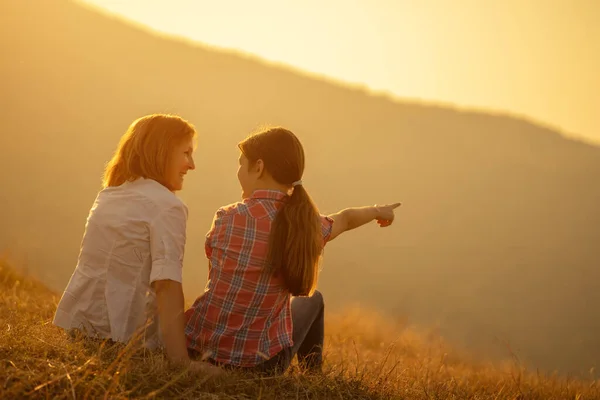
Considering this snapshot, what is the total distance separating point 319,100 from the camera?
73.8 feet

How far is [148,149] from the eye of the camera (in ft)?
10.8

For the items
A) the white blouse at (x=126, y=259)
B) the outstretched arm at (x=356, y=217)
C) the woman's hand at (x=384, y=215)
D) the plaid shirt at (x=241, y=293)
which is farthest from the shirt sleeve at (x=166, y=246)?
the woman's hand at (x=384, y=215)

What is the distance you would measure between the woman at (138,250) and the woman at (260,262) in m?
0.23

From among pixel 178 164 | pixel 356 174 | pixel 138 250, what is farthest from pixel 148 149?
pixel 356 174

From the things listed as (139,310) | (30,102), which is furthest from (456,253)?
(139,310)

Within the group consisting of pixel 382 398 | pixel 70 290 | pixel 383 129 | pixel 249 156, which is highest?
pixel 383 129

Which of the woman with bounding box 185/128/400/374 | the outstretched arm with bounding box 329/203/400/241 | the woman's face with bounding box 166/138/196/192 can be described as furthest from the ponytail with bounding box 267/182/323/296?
the woman's face with bounding box 166/138/196/192

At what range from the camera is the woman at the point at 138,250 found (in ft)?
10.2

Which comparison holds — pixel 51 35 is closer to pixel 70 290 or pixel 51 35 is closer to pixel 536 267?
pixel 536 267

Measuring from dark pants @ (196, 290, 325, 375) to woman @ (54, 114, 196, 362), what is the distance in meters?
0.60

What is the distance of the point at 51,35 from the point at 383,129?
11465mm

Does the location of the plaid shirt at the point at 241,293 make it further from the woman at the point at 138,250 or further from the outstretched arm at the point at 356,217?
the outstretched arm at the point at 356,217

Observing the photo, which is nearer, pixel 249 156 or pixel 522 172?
pixel 249 156

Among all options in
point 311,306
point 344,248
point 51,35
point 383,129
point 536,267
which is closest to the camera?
point 311,306
